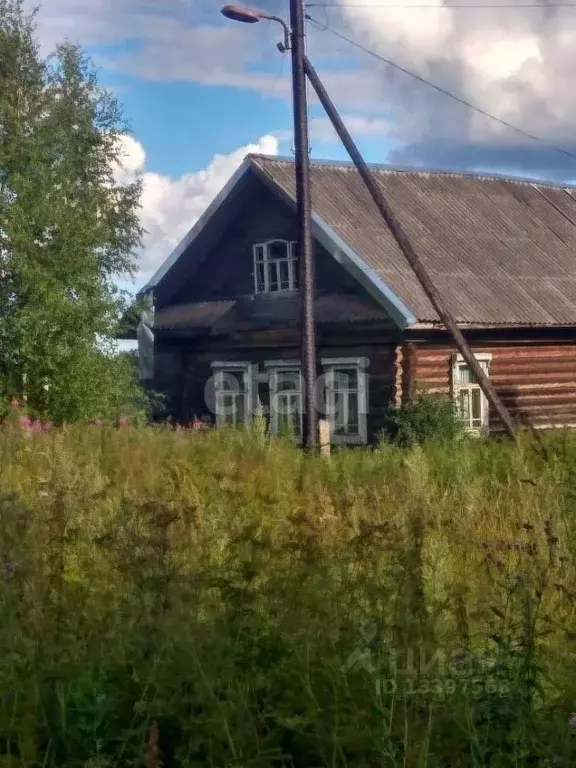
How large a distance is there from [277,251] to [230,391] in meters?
2.69

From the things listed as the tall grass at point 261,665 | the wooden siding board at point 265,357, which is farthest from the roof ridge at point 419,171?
the tall grass at point 261,665

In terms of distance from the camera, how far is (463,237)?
59.7 feet

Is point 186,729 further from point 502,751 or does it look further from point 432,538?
point 432,538

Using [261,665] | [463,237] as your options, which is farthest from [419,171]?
[261,665]

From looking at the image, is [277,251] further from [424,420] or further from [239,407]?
[424,420]

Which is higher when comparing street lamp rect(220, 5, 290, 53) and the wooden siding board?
street lamp rect(220, 5, 290, 53)

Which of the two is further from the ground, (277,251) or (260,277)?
(277,251)

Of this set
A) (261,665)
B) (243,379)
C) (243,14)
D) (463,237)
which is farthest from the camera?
(243,379)

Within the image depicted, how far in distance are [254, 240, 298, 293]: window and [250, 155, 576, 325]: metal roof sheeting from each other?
1.31 m

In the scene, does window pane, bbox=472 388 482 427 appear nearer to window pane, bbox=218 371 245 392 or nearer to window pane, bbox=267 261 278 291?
window pane, bbox=267 261 278 291

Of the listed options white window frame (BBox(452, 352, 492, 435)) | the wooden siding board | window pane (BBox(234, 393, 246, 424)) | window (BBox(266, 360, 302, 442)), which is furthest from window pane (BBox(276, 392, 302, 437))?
white window frame (BBox(452, 352, 492, 435))

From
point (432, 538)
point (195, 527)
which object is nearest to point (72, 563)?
point (195, 527)

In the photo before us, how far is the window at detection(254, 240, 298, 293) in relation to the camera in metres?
18.2

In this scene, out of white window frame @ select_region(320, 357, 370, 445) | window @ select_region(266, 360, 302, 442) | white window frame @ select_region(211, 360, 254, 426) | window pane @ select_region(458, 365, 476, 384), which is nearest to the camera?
white window frame @ select_region(320, 357, 370, 445)
